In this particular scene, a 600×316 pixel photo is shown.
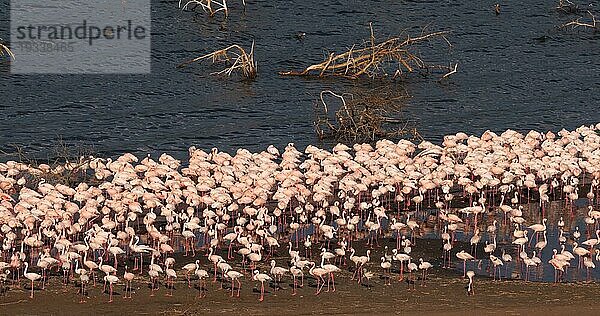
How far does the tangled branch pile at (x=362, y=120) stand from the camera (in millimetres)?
17969

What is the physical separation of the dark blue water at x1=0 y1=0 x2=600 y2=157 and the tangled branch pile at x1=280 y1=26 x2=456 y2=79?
0.26 m

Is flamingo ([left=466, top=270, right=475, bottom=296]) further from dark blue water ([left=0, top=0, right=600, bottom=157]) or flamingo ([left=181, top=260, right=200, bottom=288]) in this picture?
dark blue water ([left=0, top=0, right=600, bottom=157])

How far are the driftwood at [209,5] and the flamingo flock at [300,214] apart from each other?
27.8 ft

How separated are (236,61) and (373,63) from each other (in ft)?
6.65

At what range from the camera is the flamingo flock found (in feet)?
40.9

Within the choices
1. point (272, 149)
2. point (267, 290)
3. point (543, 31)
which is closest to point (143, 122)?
point (272, 149)

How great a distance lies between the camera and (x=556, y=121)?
63.3 feet

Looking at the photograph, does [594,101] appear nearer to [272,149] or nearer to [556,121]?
[556,121]

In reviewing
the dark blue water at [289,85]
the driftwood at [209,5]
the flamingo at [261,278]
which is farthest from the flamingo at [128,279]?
the driftwood at [209,5]

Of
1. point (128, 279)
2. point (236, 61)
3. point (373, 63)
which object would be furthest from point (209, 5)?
point (128, 279)

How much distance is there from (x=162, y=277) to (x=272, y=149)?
3708 mm

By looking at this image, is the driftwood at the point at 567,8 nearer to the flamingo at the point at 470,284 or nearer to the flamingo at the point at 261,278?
the flamingo at the point at 470,284

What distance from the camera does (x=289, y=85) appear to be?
20688 millimetres

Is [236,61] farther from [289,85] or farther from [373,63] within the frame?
[373,63]
